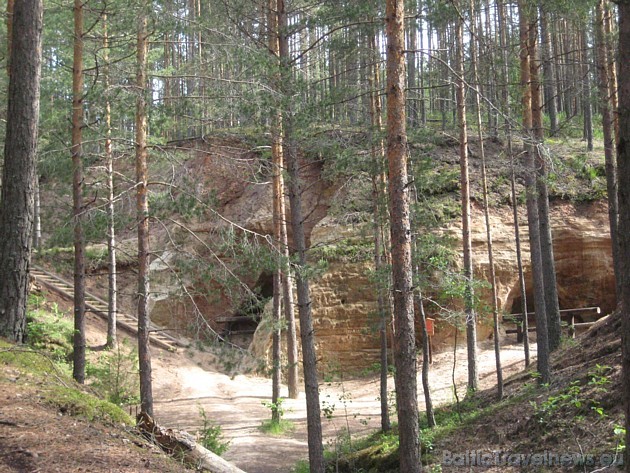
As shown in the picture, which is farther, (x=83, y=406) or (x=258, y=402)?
(x=258, y=402)

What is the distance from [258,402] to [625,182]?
50.9 feet

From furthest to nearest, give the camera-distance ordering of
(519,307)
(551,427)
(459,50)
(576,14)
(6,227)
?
1. (519,307)
2. (459,50)
3. (576,14)
4. (551,427)
5. (6,227)

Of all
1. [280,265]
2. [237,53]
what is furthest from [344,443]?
[237,53]

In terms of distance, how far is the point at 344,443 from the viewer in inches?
503

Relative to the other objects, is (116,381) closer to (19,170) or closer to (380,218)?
(380,218)

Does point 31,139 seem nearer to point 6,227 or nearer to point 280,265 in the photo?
point 6,227

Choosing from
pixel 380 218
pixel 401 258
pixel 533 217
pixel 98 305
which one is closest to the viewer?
pixel 401 258

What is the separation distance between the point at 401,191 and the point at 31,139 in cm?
466

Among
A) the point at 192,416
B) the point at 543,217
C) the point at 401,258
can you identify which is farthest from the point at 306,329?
the point at 192,416

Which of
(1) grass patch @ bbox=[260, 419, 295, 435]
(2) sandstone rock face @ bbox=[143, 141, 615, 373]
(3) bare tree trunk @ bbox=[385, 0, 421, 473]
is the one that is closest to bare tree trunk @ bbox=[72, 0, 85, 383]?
(1) grass patch @ bbox=[260, 419, 295, 435]

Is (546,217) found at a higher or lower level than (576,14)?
lower

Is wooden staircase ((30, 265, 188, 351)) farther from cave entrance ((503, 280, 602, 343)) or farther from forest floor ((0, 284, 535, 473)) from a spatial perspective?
cave entrance ((503, 280, 602, 343))

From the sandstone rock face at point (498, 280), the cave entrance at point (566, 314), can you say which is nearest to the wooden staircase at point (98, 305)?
the sandstone rock face at point (498, 280)

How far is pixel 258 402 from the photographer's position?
17781mm
